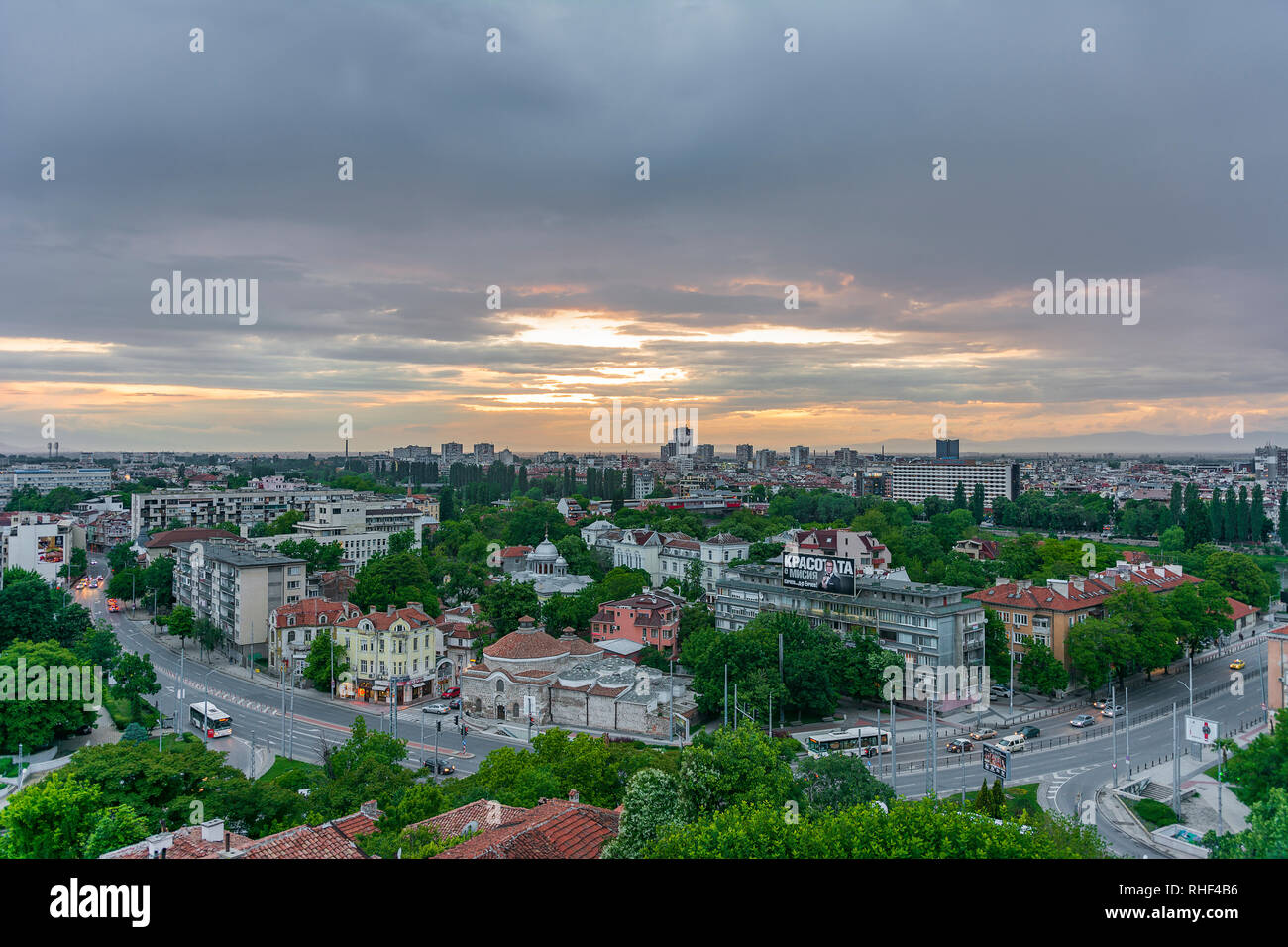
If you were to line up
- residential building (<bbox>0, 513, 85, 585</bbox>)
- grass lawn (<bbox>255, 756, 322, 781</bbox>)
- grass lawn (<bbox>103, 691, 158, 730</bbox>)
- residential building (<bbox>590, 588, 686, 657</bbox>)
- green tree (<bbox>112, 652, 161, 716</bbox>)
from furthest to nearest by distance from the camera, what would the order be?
residential building (<bbox>0, 513, 85, 585</bbox>) < residential building (<bbox>590, 588, 686, 657</bbox>) < green tree (<bbox>112, 652, 161, 716</bbox>) < grass lawn (<bbox>103, 691, 158, 730</bbox>) < grass lawn (<bbox>255, 756, 322, 781</bbox>)

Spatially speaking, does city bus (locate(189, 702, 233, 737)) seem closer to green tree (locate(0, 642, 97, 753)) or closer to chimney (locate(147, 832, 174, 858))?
green tree (locate(0, 642, 97, 753))

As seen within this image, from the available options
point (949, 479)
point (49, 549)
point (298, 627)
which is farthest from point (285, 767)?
point (949, 479)

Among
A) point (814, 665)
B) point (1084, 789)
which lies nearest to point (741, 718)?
point (814, 665)

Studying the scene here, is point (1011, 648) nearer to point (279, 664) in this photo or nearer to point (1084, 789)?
point (1084, 789)

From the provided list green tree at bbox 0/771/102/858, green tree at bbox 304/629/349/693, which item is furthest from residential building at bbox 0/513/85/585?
green tree at bbox 0/771/102/858
